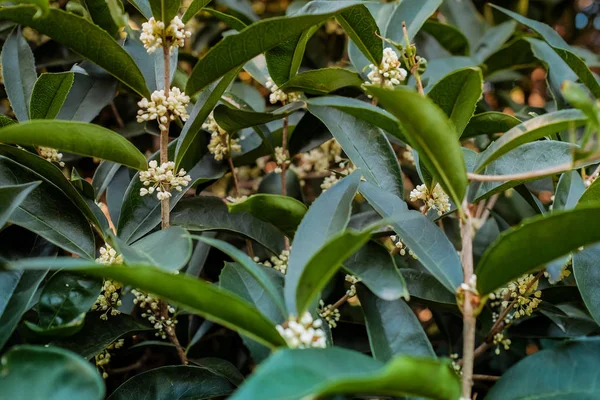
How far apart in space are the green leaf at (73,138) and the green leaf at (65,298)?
169 millimetres

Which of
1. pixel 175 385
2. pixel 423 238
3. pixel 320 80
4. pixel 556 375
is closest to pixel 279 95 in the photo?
pixel 320 80

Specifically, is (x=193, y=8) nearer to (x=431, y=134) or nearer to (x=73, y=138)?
(x=73, y=138)

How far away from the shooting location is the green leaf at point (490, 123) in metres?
0.96

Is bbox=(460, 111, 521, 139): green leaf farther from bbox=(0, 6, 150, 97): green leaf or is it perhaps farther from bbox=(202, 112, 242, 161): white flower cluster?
bbox=(0, 6, 150, 97): green leaf

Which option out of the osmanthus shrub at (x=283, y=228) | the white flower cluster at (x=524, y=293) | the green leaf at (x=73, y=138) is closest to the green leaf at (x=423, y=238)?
the osmanthus shrub at (x=283, y=228)

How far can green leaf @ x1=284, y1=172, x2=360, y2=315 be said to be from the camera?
27.6 inches

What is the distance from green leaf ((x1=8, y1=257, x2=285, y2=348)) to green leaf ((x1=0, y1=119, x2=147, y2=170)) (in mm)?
195

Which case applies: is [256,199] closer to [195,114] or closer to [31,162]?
[195,114]

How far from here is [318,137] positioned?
1148mm

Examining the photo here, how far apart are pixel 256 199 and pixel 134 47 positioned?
0.53 meters

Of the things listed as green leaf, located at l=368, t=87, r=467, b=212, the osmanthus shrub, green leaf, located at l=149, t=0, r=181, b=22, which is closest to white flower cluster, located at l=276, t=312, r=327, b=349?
the osmanthus shrub

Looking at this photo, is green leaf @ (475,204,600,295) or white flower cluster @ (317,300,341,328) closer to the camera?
green leaf @ (475,204,600,295)

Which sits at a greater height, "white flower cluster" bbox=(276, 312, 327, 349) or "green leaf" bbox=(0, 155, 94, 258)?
"green leaf" bbox=(0, 155, 94, 258)

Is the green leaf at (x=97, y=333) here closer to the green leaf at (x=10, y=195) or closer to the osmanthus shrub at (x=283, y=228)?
the osmanthus shrub at (x=283, y=228)
